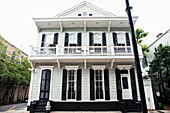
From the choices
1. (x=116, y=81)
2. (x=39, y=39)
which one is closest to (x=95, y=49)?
(x=116, y=81)

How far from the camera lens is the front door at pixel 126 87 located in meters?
8.82

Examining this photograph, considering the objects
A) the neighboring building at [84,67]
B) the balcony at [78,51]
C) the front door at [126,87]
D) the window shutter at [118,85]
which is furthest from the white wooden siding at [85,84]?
the front door at [126,87]

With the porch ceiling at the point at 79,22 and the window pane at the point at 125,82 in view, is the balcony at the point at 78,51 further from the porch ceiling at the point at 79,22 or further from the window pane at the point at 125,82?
the porch ceiling at the point at 79,22

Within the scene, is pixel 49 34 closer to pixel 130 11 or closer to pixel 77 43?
pixel 77 43

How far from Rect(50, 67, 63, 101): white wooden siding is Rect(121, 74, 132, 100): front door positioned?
16.8ft

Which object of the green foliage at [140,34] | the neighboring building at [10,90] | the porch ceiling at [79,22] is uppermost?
the green foliage at [140,34]

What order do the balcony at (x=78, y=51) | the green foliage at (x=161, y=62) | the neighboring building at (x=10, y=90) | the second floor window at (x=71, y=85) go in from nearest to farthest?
the second floor window at (x=71, y=85), the balcony at (x=78, y=51), the green foliage at (x=161, y=62), the neighboring building at (x=10, y=90)

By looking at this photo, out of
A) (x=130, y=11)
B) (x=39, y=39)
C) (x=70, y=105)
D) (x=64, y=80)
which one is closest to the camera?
(x=130, y=11)

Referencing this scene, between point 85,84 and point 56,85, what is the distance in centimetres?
238

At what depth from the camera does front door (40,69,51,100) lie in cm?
886

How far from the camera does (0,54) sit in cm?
1441

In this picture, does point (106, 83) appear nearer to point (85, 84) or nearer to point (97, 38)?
point (85, 84)

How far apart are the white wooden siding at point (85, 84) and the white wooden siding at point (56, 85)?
188cm

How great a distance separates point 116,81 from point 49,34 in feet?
24.5
